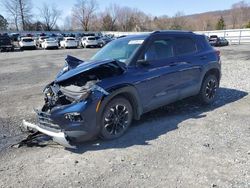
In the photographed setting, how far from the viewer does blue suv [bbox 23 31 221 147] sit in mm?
5062

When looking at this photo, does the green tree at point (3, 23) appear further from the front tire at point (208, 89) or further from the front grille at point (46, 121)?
the front grille at point (46, 121)

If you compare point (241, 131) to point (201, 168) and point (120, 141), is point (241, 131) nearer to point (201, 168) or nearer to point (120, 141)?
point (201, 168)

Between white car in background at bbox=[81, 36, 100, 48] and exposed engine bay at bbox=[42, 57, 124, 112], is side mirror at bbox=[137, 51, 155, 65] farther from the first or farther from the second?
white car in background at bbox=[81, 36, 100, 48]

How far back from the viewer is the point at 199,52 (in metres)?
7.50

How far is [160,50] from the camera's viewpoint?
642 cm

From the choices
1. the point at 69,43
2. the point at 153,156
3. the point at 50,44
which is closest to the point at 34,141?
the point at 153,156

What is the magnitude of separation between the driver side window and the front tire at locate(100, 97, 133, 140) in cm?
107

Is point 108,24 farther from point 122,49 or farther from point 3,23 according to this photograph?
point 122,49

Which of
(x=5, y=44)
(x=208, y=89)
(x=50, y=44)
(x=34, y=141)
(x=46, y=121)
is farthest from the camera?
(x=50, y=44)

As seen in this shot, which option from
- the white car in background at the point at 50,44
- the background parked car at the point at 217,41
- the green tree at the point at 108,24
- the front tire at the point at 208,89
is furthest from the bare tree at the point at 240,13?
Answer: the front tire at the point at 208,89

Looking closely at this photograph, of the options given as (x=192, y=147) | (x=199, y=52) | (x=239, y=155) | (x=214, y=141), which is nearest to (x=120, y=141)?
(x=192, y=147)

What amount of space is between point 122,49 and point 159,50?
29.3 inches

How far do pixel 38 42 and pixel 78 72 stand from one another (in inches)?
1772

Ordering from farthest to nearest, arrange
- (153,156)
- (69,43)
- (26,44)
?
(69,43), (26,44), (153,156)
